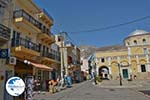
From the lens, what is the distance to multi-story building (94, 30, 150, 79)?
72.1 metres

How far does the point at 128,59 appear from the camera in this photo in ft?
244

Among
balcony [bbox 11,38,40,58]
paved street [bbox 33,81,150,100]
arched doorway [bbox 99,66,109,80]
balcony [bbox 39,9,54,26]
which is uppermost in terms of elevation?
balcony [bbox 39,9,54,26]

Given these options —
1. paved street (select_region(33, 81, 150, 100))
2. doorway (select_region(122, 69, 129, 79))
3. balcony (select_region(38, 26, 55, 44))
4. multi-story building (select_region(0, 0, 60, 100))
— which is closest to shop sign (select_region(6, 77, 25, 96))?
multi-story building (select_region(0, 0, 60, 100))

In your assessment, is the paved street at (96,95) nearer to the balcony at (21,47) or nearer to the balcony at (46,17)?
the balcony at (21,47)

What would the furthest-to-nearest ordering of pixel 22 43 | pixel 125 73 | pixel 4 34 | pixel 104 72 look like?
pixel 104 72 → pixel 125 73 → pixel 22 43 → pixel 4 34

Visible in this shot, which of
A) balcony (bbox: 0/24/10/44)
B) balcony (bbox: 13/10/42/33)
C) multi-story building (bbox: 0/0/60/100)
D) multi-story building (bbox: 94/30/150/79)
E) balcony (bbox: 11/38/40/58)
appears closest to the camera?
balcony (bbox: 0/24/10/44)

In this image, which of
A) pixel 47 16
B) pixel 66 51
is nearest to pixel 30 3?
pixel 47 16

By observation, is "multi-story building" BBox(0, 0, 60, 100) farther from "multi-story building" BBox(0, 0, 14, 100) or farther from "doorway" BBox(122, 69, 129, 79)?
"doorway" BBox(122, 69, 129, 79)

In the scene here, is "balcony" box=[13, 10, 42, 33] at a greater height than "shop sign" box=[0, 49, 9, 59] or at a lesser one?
greater

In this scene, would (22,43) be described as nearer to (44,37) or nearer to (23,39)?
(23,39)

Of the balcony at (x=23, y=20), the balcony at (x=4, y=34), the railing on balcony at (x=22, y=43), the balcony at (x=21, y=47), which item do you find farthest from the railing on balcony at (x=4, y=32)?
the balcony at (x=23, y=20)

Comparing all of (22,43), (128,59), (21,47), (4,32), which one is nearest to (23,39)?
(22,43)

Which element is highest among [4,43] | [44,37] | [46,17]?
[46,17]

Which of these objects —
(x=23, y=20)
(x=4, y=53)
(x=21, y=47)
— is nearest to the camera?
(x=4, y=53)
